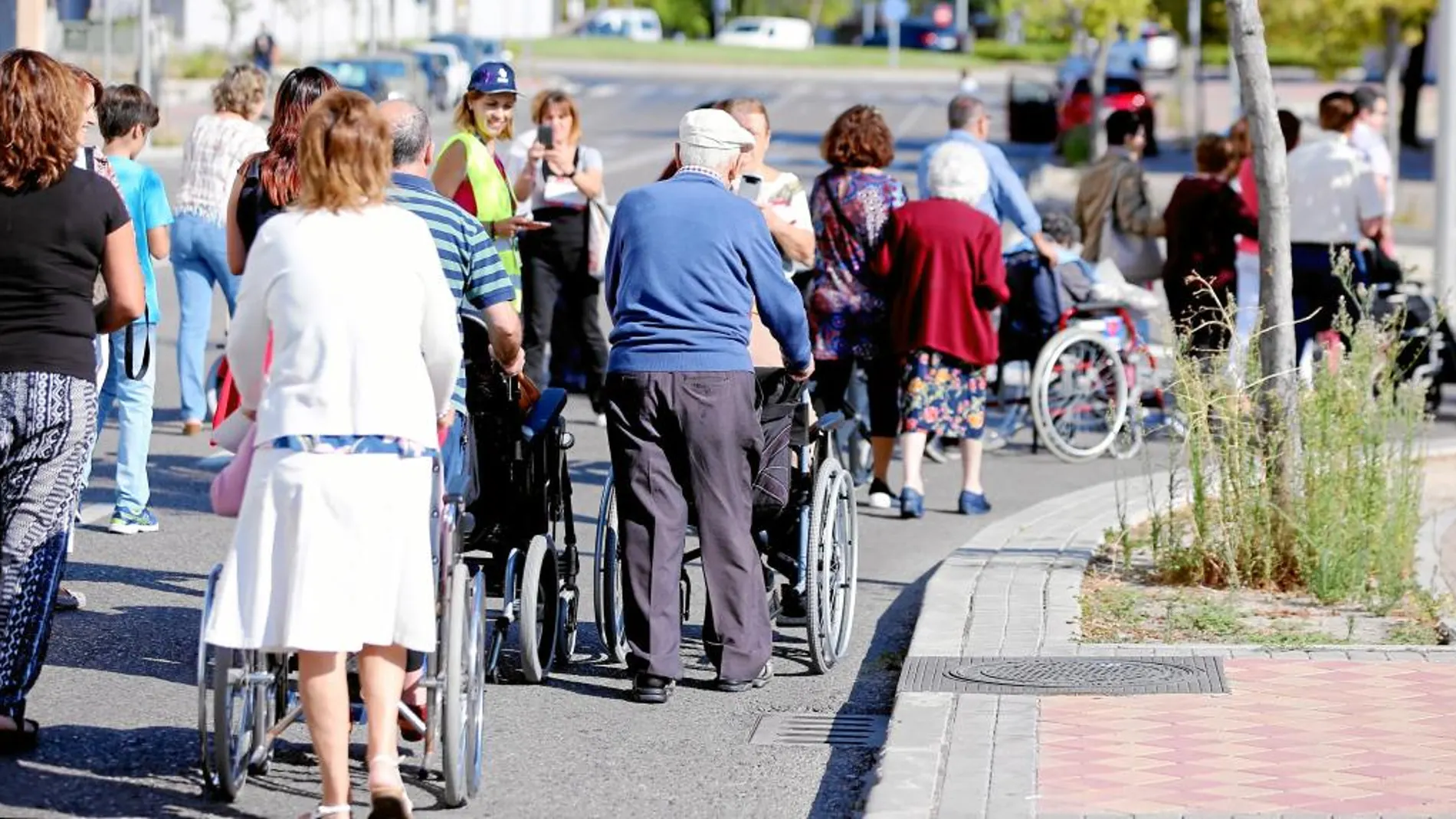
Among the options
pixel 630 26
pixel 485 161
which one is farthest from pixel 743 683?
pixel 630 26

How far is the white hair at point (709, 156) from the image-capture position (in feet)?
23.8

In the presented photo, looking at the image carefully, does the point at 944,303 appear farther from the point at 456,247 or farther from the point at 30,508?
the point at 30,508

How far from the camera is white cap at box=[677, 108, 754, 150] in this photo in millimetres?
7234

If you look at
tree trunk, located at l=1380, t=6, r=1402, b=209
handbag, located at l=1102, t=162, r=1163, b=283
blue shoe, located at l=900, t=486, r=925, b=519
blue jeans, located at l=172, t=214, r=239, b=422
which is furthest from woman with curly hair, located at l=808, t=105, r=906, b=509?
tree trunk, located at l=1380, t=6, r=1402, b=209

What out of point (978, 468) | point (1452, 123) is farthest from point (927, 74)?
point (978, 468)

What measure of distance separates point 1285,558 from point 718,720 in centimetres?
274

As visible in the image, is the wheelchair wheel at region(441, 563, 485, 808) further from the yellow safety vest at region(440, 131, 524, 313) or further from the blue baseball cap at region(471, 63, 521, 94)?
the blue baseball cap at region(471, 63, 521, 94)

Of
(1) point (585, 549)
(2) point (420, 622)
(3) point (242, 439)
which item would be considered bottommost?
(1) point (585, 549)

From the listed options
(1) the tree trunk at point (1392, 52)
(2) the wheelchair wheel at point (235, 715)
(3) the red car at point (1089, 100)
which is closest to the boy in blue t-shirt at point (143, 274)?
(2) the wheelchair wheel at point (235, 715)

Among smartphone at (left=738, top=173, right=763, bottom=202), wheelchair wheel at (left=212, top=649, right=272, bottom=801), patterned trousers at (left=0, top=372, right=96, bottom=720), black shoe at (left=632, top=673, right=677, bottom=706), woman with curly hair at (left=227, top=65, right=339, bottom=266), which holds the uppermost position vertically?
woman with curly hair at (left=227, top=65, right=339, bottom=266)

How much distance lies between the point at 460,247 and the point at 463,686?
1.36 metres

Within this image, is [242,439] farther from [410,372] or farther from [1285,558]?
[1285,558]

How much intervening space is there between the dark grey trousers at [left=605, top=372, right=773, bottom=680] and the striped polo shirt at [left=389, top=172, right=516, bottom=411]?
2.21 ft

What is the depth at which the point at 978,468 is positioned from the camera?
37.7 ft
